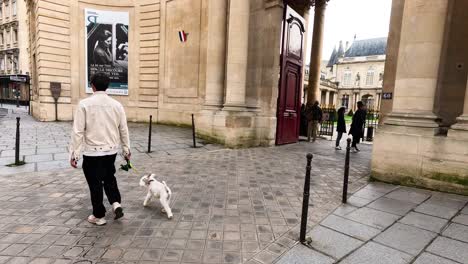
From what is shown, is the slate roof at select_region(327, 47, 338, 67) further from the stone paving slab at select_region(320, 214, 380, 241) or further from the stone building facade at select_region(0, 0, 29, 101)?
the stone paving slab at select_region(320, 214, 380, 241)

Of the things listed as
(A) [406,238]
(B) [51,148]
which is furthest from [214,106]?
(A) [406,238]

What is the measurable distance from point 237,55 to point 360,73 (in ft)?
225

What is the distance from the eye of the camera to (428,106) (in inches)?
198

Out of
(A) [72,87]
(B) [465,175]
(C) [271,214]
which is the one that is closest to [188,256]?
(C) [271,214]

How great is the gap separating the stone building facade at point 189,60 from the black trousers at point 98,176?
18.7ft

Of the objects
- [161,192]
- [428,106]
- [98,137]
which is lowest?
[161,192]

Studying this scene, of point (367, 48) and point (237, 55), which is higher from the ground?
point (367, 48)

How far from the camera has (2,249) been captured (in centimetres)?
264

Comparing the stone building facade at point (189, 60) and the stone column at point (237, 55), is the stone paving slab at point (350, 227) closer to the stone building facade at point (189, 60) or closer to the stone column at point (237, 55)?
the stone building facade at point (189, 60)

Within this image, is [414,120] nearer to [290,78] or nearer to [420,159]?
[420,159]

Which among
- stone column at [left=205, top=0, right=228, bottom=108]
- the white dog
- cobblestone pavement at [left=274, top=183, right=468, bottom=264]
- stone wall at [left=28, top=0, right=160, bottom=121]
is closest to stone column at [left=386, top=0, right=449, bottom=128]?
cobblestone pavement at [left=274, top=183, right=468, bottom=264]

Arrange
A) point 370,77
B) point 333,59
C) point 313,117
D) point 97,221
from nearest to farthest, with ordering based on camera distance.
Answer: point 97,221
point 313,117
point 370,77
point 333,59

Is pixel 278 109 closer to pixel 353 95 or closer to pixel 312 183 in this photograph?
pixel 312 183

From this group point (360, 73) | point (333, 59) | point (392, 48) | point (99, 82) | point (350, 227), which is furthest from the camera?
point (333, 59)
